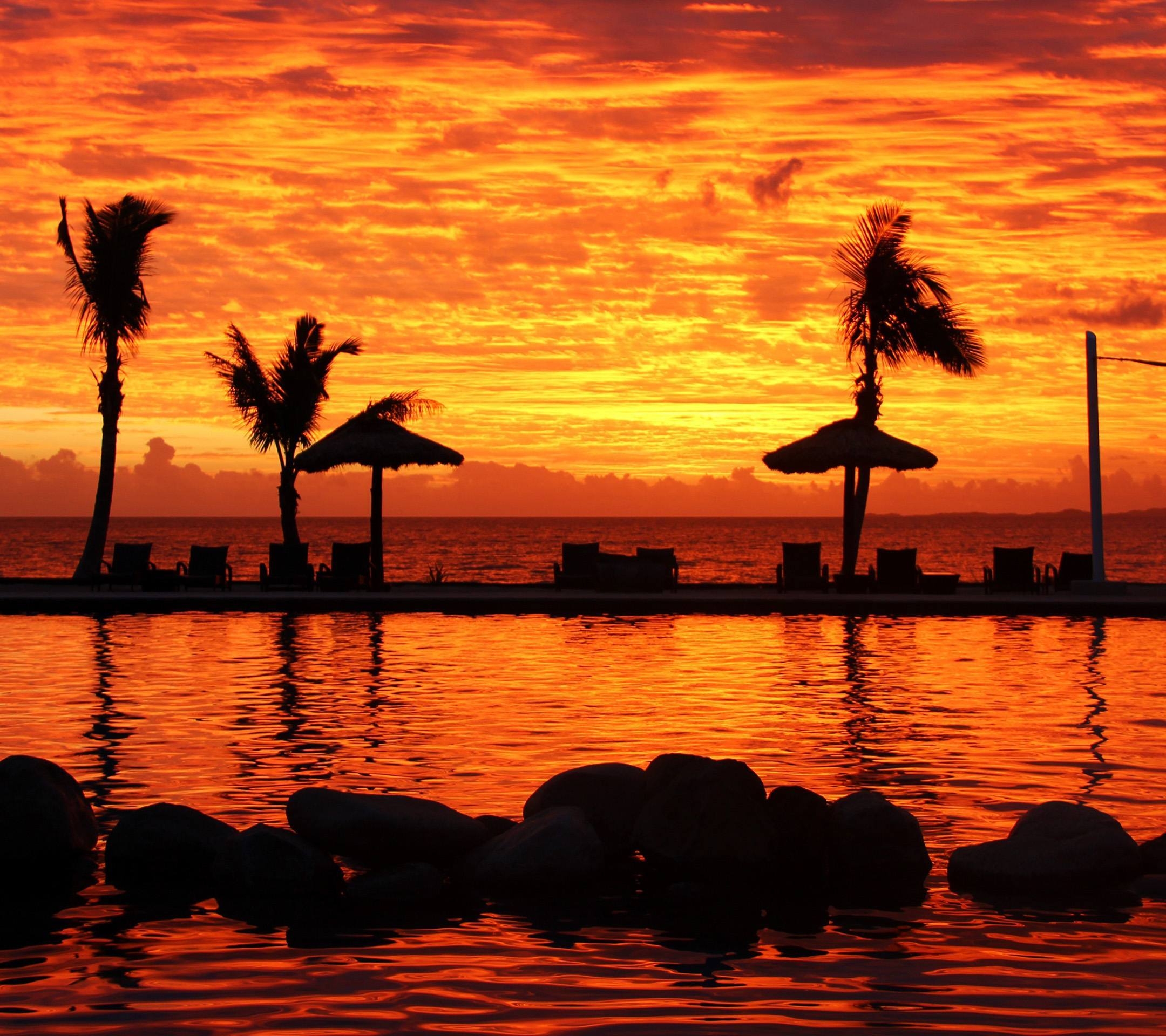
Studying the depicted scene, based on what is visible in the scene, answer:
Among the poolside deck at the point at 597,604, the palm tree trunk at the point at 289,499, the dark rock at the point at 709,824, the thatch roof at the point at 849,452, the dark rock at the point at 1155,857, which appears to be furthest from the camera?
the palm tree trunk at the point at 289,499

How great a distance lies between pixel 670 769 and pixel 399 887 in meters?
1.70

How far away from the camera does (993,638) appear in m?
19.2

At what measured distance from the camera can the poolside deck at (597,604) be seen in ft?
73.3

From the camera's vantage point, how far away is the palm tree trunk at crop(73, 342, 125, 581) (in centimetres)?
2834

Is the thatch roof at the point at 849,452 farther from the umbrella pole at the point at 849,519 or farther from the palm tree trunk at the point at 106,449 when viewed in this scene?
the palm tree trunk at the point at 106,449

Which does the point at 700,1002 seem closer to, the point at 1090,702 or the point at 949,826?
the point at 949,826

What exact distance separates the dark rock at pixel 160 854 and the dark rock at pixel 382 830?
499 millimetres

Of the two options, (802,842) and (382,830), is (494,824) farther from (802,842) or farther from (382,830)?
(802,842)

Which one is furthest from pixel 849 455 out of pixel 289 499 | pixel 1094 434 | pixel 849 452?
pixel 289 499

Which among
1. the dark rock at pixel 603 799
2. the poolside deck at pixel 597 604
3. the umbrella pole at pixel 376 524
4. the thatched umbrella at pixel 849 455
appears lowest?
the dark rock at pixel 603 799

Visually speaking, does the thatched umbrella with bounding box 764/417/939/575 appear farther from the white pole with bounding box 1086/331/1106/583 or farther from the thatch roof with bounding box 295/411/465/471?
the thatch roof with bounding box 295/411/465/471

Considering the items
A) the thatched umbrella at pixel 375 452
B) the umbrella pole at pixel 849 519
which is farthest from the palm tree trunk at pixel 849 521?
the thatched umbrella at pixel 375 452

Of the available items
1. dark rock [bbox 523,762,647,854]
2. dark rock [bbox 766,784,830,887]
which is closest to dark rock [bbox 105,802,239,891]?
dark rock [bbox 523,762,647,854]

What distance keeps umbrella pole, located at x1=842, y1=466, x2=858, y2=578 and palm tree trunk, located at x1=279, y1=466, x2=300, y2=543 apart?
11543 millimetres
